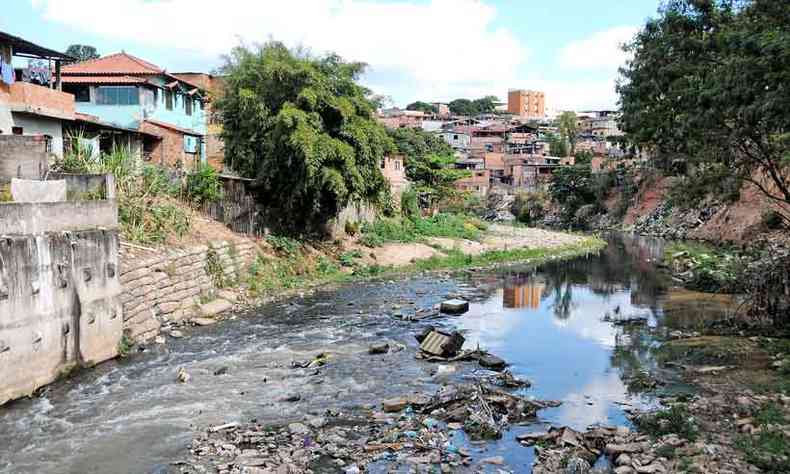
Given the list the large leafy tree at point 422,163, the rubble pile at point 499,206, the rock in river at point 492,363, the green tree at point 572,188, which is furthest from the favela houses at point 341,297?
the rubble pile at point 499,206

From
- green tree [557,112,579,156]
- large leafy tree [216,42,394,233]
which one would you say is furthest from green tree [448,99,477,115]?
large leafy tree [216,42,394,233]

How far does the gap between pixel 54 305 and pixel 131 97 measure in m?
22.0

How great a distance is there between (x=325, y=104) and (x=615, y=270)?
16.9 m

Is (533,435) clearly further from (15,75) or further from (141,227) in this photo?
(15,75)

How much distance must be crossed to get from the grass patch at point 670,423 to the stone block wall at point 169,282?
38.5ft

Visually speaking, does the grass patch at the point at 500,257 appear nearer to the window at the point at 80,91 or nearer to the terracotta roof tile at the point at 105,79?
the terracotta roof tile at the point at 105,79

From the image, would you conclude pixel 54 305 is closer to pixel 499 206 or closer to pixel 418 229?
pixel 418 229

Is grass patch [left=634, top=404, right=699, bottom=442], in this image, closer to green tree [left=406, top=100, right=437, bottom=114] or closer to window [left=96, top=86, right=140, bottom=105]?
window [left=96, top=86, right=140, bottom=105]

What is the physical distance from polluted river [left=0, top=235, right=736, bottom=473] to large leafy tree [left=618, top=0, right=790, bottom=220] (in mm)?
4985

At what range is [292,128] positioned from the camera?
84.9ft

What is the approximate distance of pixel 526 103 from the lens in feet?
495

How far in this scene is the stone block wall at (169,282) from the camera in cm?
1664

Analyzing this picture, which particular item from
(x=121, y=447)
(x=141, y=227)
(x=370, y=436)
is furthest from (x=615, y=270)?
(x=121, y=447)

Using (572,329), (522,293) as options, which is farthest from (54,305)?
(522,293)
